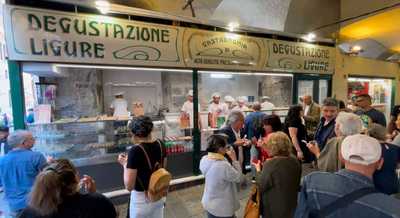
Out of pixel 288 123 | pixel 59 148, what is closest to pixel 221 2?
pixel 288 123

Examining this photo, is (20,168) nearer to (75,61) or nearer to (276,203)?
(75,61)

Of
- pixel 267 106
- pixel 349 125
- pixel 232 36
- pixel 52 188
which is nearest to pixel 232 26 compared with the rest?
pixel 232 36

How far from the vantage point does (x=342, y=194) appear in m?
1.09

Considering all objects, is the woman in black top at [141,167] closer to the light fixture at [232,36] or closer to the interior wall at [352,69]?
the light fixture at [232,36]

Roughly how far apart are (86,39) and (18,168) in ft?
6.29

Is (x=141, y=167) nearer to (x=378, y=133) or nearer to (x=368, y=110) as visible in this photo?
(x=378, y=133)

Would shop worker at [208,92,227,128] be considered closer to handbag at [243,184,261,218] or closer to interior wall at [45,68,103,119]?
interior wall at [45,68,103,119]

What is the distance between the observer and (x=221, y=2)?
437cm

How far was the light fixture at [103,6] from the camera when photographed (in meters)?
3.15

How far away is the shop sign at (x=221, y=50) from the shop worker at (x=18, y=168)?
263cm

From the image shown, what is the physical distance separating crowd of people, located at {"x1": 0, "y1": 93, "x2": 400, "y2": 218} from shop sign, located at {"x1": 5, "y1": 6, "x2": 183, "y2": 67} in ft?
4.47

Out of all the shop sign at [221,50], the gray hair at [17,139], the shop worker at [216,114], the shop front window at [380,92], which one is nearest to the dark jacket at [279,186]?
the gray hair at [17,139]

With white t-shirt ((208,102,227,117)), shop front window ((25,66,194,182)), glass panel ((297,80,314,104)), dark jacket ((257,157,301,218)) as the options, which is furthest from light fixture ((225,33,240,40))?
dark jacket ((257,157,301,218))

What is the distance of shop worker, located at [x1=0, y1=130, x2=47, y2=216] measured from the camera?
2.18 metres
